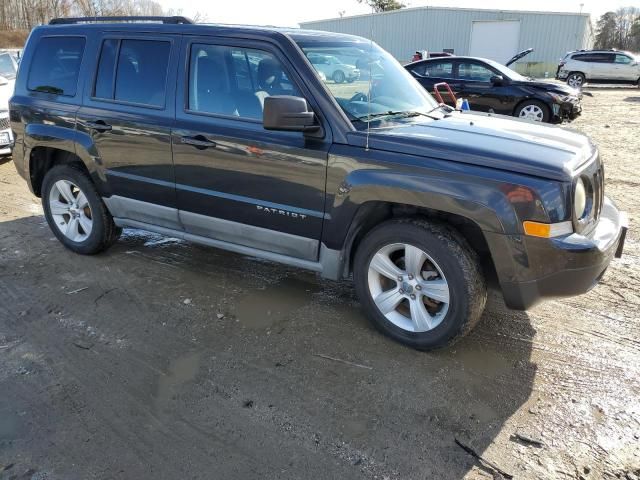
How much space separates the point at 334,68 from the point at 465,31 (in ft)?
122

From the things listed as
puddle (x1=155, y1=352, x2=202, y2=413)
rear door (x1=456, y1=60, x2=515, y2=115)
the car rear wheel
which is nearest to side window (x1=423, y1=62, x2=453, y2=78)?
rear door (x1=456, y1=60, x2=515, y2=115)

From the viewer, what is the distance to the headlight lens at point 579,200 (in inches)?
116

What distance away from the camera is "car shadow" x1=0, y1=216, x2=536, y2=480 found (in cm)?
260

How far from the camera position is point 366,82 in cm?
381

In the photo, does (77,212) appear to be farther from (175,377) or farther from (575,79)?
(575,79)

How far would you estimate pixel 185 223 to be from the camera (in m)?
4.26

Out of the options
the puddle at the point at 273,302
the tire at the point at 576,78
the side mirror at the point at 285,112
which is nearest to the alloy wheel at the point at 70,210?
the puddle at the point at 273,302

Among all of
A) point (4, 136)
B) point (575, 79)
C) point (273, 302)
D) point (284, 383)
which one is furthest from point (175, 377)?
point (575, 79)

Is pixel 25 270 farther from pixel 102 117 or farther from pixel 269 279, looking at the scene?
pixel 269 279

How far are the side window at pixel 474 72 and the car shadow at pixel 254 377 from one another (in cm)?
889

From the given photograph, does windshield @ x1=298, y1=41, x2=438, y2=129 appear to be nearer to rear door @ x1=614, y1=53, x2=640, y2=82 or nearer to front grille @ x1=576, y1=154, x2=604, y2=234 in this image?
front grille @ x1=576, y1=154, x2=604, y2=234

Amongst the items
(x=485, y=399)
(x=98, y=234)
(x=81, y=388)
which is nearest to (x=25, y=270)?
(x=98, y=234)

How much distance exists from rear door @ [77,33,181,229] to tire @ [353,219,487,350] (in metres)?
1.76

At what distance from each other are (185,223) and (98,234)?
1.12m
